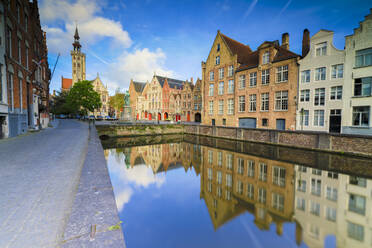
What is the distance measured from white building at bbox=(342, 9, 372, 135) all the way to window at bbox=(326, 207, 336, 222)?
15.3m

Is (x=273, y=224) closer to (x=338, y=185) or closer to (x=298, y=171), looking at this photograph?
(x=338, y=185)

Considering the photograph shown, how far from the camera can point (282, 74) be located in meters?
22.1

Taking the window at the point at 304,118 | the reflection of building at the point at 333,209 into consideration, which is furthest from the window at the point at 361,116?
the reflection of building at the point at 333,209

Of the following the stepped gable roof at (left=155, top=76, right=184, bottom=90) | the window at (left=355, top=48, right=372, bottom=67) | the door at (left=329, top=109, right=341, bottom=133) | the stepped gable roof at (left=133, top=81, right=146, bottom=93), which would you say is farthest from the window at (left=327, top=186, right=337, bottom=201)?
the stepped gable roof at (left=133, top=81, right=146, bottom=93)

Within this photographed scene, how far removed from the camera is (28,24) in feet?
52.6

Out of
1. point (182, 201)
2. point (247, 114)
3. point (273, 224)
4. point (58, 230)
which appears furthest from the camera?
point (247, 114)

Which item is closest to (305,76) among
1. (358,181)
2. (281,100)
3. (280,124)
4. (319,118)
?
(281,100)

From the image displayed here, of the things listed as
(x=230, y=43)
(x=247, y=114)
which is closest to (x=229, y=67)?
(x=230, y=43)

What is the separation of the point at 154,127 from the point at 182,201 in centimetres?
2128

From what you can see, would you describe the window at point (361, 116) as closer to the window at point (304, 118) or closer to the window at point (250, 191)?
the window at point (304, 118)

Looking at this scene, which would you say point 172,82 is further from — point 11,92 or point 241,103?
point 11,92

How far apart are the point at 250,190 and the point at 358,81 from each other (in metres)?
18.0

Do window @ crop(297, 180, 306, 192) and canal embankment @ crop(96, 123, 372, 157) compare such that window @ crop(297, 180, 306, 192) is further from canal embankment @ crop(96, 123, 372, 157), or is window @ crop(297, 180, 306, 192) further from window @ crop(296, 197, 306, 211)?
canal embankment @ crop(96, 123, 372, 157)

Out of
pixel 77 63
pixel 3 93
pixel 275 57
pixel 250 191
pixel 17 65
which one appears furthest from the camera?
pixel 77 63
